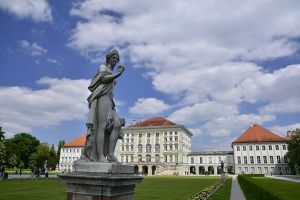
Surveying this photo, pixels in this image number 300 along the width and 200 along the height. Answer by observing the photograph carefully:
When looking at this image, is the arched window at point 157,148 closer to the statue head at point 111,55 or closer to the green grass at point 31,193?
the green grass at point 31,193

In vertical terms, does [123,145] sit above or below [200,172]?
above

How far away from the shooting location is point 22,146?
70688 mm

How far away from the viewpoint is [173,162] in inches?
3563

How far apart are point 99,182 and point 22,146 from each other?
7345 cm

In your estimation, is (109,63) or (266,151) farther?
(266,151)

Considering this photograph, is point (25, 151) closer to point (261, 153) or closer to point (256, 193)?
point (261, 153)

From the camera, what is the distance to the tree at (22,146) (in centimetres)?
6656

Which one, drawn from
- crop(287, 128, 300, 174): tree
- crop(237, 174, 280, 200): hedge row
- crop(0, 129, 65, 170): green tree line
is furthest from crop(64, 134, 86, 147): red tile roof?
crop(237, 174, 280, 200): hedge row

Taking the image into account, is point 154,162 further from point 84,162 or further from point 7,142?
point 84,162

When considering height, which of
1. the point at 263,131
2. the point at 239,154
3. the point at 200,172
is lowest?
the point at 200,172

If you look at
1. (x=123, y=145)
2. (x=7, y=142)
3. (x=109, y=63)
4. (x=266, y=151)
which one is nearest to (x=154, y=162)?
(x=123, y=145)

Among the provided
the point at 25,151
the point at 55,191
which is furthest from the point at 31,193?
the point at 25,151

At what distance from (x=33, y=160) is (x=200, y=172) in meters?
50.7

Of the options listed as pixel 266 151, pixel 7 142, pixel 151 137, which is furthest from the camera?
pixel 151 137
